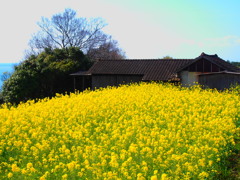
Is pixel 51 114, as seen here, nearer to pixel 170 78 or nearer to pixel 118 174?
pixel 118 174

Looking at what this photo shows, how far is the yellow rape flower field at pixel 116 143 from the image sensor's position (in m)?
5.35

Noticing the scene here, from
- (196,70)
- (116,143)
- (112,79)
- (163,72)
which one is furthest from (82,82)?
(116,143)

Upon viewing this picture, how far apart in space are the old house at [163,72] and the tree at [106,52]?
39.3ft

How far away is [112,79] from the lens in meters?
26.8

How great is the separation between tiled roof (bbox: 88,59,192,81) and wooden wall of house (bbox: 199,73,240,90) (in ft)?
13.6

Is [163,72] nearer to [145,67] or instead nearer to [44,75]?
[145,67]

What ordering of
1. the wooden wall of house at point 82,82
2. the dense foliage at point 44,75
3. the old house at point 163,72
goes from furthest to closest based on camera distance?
the wooden wall of house at point 82,82, the dense foliage at point 44,75, the old house at point 163,72

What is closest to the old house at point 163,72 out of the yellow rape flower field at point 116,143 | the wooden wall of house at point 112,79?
the wooden wall of house at point 112,79

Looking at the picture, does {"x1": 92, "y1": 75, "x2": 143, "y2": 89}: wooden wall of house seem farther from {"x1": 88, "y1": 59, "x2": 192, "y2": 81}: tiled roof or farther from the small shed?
the small shed

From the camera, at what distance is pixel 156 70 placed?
2544 cm

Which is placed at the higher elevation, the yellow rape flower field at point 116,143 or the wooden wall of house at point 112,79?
the wooden wall of house at point 112,79

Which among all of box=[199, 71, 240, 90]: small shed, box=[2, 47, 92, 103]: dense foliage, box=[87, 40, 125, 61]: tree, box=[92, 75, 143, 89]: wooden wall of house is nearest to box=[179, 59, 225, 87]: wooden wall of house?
box=[199, 71, 240, 90]: small shed

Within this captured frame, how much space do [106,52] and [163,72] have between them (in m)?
18.4

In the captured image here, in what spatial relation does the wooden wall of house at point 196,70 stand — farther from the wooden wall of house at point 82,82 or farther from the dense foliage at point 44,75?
the dense foliage at point 44,75
